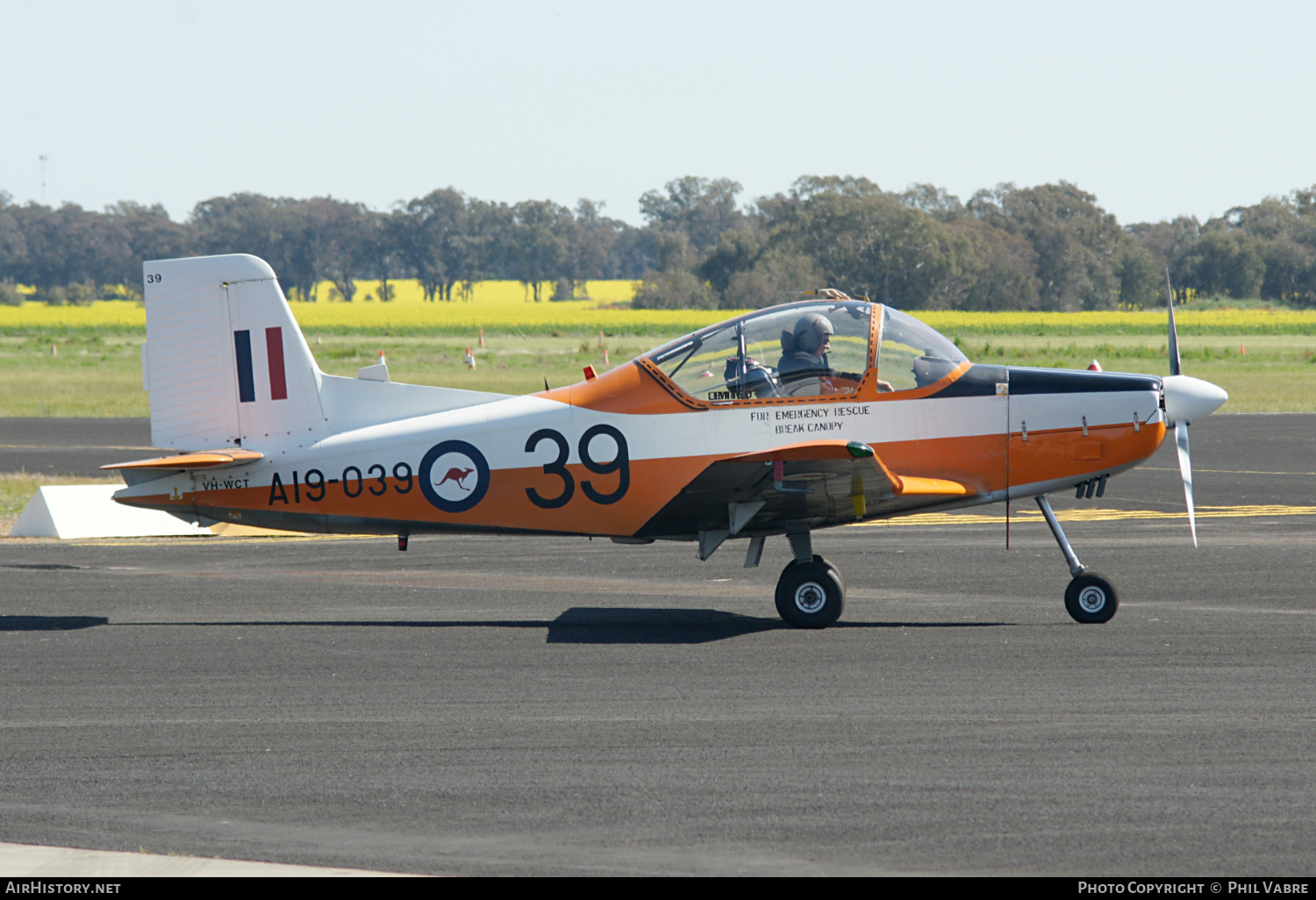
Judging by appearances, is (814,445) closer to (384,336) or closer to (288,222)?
(384,336)

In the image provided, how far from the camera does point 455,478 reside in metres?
9.89

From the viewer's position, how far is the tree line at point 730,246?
8150cm

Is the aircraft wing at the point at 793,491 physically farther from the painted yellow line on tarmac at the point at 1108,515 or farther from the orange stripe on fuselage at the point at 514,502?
the painted yellow line on tarmac at the point at 1108,515

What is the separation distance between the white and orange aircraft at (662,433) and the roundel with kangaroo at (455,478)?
0.05 ft

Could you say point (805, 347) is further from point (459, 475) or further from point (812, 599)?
point (459, 475)

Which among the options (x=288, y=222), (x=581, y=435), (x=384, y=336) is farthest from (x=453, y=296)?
(x=581, y=435)

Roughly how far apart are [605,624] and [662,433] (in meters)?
1.61

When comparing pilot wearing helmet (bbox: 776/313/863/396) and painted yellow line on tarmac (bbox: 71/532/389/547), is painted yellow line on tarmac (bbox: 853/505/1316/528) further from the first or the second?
painted yellow line on tarmac (bbox: 71/532/389/547)

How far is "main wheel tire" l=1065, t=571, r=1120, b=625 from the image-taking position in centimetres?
958

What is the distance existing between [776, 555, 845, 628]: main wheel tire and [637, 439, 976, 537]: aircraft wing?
462 mm

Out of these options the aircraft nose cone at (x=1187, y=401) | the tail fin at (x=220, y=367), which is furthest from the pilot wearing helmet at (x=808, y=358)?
the tail fin at (x=220, y=367)

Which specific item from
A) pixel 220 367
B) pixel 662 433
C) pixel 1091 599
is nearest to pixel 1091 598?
pixel 1091 599

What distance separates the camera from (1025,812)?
557 cm

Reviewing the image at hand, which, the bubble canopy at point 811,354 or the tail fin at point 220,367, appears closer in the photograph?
the bubble canopy at point 811,354
